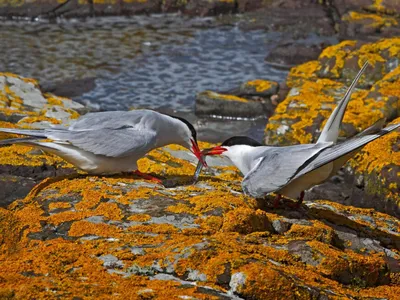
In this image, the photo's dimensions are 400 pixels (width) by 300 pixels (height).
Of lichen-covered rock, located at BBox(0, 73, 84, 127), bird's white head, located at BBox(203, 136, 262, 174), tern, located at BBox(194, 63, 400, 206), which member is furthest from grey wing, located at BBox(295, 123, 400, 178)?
lichen-covered rock, located at BBox(0, 73, 84, 127)

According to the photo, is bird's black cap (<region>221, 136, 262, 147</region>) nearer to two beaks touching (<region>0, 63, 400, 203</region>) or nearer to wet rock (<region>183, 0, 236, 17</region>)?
two beaks touching (<region>0, 63, 400, 203</region>)

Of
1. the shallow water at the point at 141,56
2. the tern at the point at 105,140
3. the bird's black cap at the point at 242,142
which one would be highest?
the tern at the point at 105,140

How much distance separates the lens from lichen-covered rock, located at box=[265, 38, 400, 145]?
27.9 feet

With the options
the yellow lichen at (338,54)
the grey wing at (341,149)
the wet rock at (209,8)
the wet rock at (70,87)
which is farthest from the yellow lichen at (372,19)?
the grey wing at (341,149)

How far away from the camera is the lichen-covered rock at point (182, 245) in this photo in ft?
9.84

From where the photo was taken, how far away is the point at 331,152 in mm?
4219

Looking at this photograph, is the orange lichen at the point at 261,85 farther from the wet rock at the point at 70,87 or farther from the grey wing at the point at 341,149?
the grey wing at the point at 341,149

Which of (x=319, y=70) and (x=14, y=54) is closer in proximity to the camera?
(x=319, y=70)

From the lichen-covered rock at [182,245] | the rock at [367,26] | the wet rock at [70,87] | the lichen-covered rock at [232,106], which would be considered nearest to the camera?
the lichen-covered rock at [182,245]

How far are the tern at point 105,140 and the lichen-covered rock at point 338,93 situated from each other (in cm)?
396

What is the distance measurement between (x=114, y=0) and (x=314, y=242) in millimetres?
16342

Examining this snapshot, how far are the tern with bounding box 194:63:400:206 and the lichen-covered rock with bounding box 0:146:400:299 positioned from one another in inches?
5.7

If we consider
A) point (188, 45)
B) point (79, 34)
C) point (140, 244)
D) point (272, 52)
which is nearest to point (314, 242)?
point (140, 244)

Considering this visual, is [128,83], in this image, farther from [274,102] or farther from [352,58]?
[352,58]
